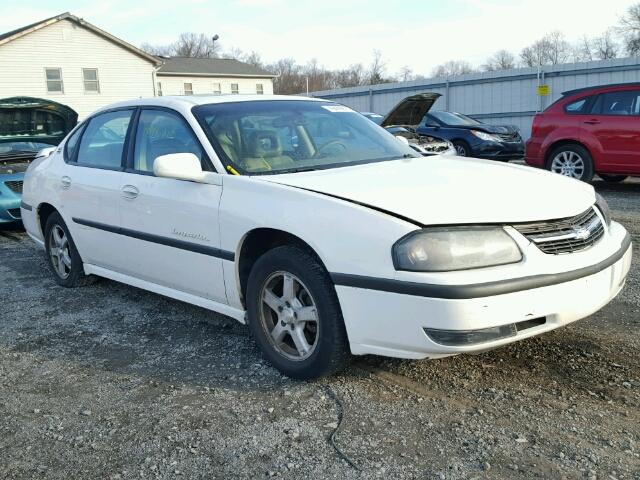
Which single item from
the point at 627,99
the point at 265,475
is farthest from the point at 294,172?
the point at 627,99

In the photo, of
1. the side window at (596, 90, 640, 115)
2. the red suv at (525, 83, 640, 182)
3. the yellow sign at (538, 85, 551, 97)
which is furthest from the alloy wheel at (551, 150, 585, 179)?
the yellow sign at (538, 85, 551, 97)

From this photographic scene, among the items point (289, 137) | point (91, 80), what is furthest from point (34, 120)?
point (91, 80)

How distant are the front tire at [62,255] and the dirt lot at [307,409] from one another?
40.2 inches

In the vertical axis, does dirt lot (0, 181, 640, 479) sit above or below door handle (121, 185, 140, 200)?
below

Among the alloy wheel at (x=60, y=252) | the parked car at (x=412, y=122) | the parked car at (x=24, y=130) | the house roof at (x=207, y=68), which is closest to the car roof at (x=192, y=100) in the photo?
the alloy wheel at (x=60, y=252)

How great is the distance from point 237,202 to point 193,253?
1.65 feet

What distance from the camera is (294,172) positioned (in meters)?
3.77

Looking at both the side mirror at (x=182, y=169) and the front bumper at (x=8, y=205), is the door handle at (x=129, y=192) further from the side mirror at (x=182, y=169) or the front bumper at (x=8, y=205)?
the front bumper at (x=8, y=205)

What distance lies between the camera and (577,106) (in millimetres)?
9711

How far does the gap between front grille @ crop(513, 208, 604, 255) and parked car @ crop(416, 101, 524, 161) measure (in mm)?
10244

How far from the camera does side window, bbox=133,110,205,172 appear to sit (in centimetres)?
409

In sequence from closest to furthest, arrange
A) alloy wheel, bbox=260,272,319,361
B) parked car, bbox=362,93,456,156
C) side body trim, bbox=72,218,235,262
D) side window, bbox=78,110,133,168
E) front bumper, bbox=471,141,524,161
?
1. alloy wheel, bbox=260,272,319,361
2. side body trim, bbox=72,218,235,262
3. side window, bbox=78,110,133,168
4. parked car, bbox=362,93,456,156
5. front bumper, bbox=471,141,524,161

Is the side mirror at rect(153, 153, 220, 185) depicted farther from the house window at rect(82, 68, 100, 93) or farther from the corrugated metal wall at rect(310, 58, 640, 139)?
the house window at rect(82, 68, 100, 93)

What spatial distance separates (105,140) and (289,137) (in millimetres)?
1691
